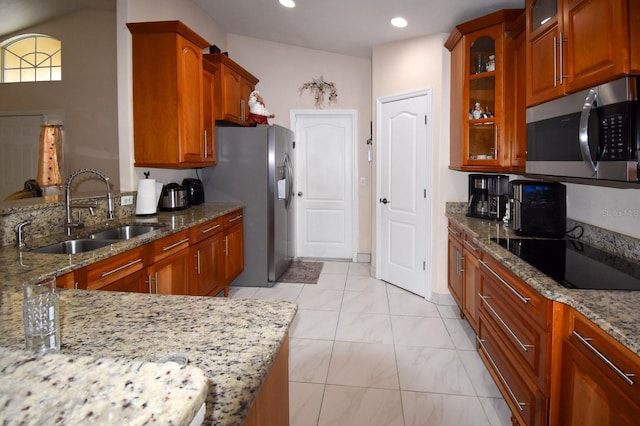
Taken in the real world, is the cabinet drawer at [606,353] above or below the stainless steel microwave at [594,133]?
below

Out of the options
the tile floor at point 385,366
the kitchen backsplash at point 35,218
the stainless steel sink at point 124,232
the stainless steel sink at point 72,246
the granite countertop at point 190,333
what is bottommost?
the tile floor at point 385,366

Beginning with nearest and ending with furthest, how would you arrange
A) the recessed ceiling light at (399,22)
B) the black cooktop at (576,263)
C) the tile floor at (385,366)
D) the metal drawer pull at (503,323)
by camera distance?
the black cooktop at (576,263), the metal drawer pull at (503,323), the tile floor at (385,366), the recessed ceiling light at (399,22)

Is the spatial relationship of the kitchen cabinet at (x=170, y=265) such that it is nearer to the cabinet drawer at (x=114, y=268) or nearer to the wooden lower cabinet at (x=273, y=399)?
the cabinet drawer at (x=114, y=268)

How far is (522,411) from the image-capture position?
1.68 metres

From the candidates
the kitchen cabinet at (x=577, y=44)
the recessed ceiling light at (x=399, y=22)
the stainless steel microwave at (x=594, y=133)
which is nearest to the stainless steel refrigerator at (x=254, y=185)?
the recessed ceiling light at (x=399, y=22)

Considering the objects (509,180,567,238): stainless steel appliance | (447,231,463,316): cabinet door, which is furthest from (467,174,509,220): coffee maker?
(509,180,567,238): stainless steel appliance

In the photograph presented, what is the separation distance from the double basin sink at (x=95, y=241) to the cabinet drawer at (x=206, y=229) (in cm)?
31

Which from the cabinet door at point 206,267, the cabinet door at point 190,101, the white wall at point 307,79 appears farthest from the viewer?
the white wall at point 307,79

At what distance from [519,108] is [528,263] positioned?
1.43 metres

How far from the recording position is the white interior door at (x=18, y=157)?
394cm

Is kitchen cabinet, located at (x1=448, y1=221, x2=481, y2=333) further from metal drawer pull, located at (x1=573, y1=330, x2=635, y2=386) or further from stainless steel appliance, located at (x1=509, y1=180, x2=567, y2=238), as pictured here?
metal drawer pull, located at (x1=573, y1=330, x2=635, y2=386)

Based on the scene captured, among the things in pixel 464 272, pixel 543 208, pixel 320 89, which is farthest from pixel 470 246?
pixel 320 89

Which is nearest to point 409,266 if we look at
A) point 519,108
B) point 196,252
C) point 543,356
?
point 519,108

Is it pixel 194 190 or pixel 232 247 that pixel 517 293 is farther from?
pixel 194 190
